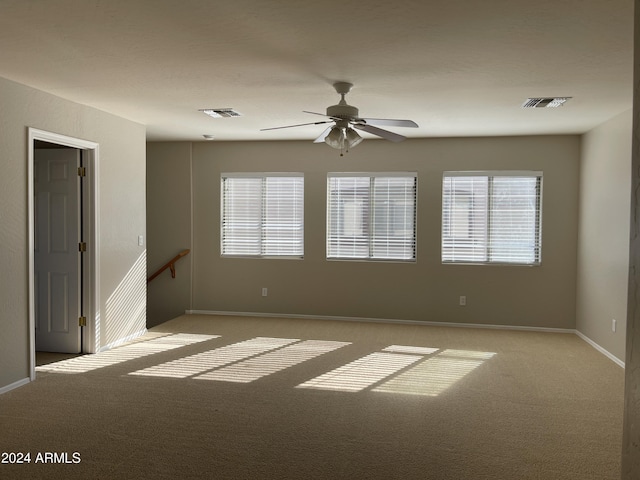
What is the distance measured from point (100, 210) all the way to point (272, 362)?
2.40 m

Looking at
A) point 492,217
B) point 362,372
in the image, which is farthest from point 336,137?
point 492,217

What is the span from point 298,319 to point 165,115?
3.30 meters

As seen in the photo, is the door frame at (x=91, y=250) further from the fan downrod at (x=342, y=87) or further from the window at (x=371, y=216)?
the window at (x=371, y=216)

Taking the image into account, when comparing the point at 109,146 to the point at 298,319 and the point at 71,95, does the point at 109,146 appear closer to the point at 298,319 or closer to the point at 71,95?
the point at 71,95

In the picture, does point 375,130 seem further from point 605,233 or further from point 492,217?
point 492,217

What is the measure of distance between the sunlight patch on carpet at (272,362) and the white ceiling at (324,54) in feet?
8.16

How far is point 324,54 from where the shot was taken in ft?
11.6

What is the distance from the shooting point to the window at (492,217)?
277 inches

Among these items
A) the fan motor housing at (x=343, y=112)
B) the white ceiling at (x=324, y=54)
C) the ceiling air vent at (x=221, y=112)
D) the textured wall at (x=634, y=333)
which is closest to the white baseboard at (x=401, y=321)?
the white ceiling at (x=324, y=54)

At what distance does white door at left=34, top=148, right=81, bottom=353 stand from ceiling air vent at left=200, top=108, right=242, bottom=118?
138 cm

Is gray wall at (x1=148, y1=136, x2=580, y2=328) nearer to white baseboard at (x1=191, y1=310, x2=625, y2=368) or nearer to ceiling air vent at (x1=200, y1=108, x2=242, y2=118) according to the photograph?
white baseboard at (x1=191, y1=310, x2=625, y2=368)

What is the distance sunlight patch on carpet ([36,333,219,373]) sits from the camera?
5.03 meters

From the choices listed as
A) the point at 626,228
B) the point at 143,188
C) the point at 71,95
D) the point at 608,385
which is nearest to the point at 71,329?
the point at 143,188

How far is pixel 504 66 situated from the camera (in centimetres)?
375
